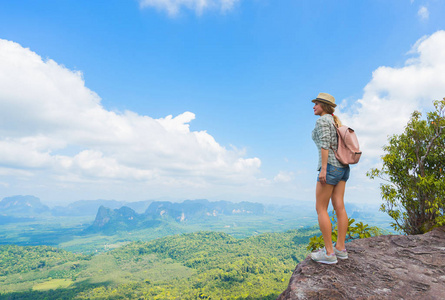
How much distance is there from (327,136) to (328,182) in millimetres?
681

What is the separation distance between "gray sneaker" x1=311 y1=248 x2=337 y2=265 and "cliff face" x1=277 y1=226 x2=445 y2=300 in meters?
0.07

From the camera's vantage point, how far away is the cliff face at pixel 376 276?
9.05 ft

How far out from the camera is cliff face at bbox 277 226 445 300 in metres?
2.76

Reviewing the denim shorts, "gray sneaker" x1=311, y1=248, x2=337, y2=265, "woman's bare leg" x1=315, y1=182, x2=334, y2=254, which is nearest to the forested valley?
Result: "gray sneaker" x1=311, y1=248, x2=337, y2=265

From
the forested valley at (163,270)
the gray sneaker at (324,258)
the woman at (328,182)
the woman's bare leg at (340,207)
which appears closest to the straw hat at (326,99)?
the woman at (328,182)

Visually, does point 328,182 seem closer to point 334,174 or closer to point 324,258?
point 334,174

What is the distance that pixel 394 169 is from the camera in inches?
257

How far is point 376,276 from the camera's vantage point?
316 centimetres

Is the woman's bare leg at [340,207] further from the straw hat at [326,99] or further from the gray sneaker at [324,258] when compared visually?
the straw hat at [326,99]

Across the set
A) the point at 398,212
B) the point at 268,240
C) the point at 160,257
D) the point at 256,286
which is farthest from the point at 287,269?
the point at 398,212

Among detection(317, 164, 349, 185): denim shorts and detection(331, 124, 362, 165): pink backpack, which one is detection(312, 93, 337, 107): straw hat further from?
detection(317, 164, 349, 185): denim shorts

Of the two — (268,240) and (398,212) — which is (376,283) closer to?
(398,212)

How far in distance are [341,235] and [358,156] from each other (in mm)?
1254

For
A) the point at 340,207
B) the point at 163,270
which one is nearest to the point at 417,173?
the point at 340,207
